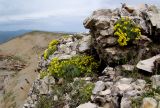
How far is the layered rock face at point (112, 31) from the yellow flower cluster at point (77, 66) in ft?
2.28

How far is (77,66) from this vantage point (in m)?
16.1

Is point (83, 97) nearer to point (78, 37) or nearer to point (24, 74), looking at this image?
point (78, 37)

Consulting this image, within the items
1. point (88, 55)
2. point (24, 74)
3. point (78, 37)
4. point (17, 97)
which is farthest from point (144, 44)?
point (24, 74)

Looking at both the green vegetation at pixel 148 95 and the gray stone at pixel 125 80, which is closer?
the green vegetation at pixel 148 95

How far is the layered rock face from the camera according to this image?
1495 cm

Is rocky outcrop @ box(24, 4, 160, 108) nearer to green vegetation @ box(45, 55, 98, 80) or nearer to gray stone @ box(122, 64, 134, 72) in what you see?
gray stone @ box(122, 64, 134, 72)

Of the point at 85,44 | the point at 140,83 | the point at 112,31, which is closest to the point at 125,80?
the point at 140,83

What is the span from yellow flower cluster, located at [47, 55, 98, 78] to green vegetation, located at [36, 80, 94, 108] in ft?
2.61

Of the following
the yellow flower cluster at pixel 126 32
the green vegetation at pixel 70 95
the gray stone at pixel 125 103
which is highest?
the yellow flower cluster at pixel 126 32

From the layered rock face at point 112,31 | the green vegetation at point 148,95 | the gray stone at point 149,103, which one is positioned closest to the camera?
the gray stone at point 149,103

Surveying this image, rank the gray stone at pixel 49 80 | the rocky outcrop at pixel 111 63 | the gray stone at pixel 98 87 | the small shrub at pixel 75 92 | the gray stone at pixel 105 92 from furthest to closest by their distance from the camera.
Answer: the gray stone at pixel 49 80, the small shrub at pixel 75 92, the gray stone at pixel 98 87, the gray stone at pixel 105 92, the rocky outcrop at pixel 111 63

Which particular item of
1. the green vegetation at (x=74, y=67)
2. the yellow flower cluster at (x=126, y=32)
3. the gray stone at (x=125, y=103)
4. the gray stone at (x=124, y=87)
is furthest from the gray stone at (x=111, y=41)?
the gray stone at (x=125, y=103)

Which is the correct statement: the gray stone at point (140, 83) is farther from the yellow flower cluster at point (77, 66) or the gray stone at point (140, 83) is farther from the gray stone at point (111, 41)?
the yellow flower cluster at point (77, 66)

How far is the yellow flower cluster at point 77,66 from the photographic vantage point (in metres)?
16.0
